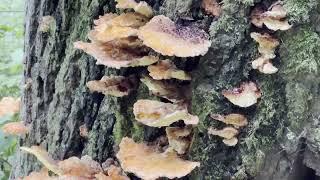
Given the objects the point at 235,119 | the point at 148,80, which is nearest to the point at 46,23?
the point at 148,80

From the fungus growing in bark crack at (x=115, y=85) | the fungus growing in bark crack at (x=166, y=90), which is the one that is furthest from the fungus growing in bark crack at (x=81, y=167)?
the fungus growing in bark crack at (x=166, y=90)

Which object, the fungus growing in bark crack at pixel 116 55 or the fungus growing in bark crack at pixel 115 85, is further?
the fungus growing in bark crack at pixel 115 85

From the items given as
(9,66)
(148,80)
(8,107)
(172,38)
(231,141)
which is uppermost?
(172,38)

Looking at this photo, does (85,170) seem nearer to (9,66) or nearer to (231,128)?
(231,128)

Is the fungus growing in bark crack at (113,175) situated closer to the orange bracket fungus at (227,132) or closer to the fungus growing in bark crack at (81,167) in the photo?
the fungus growing in bark crack at (81,167)

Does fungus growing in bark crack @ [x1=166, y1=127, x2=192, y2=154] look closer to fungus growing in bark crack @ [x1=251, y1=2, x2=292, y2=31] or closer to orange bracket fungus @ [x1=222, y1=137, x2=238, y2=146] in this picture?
orange bracket fungus @ [x1=222, y1=137, x2=238, y2=146]

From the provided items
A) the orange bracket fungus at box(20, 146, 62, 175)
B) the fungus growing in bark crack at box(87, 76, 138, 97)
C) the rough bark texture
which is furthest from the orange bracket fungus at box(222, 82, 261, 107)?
the orange bracket fungus at box(20, 146, 62, 175)

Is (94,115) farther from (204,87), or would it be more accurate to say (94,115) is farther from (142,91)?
(204,87)
